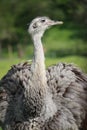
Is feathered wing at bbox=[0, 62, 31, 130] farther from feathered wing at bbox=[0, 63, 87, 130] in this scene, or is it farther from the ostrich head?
the ostrich head

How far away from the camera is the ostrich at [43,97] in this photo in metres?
6.96

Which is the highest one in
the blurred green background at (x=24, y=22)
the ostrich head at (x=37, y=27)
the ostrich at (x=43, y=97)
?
the blurred green background at (x=24, y=22)

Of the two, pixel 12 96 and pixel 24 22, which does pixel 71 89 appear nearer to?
pixel 12 96

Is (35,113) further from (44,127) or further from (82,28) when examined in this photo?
(82,28)

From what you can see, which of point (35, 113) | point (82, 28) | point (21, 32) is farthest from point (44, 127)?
point (82, 28)

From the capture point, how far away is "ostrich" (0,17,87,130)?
6.96m

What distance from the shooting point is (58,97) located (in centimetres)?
734

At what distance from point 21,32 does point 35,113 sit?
3602 cm

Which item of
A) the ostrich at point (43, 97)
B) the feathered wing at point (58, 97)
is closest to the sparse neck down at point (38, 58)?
the ostrich at point (43, 97)

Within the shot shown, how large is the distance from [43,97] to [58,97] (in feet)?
0.93

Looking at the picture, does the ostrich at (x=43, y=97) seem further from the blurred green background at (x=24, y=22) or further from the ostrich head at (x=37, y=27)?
the blurred green background at (x=24, y=22)

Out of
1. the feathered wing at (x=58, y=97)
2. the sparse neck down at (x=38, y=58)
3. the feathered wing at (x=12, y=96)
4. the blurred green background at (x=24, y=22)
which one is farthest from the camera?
the blurred green background at (x=24, y=22)

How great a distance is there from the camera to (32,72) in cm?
701

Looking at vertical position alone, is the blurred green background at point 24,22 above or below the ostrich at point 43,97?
above
